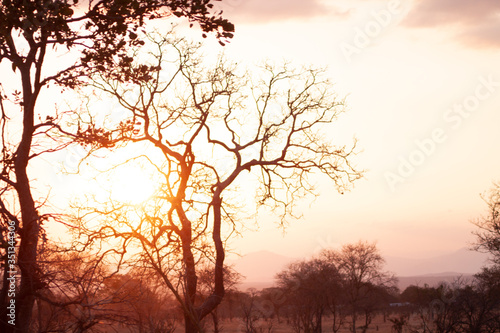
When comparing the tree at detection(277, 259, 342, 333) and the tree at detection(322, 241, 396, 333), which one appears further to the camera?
the tree at detection(322, 241, 396, 333)

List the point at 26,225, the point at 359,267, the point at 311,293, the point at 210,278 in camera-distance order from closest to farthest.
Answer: the point at 26,225 → the point at 210,278 → the point at 311,293 → the point at 359,267

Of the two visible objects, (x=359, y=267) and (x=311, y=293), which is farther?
(x=359, y=267)

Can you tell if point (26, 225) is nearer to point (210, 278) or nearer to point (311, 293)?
point (210, 278)

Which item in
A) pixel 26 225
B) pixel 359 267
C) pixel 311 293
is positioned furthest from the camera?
pixel 359 267

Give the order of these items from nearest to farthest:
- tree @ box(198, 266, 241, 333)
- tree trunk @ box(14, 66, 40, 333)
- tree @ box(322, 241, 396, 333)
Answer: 1. tree trunk @ box(14, 66, 40, 333)
2. tree @ box(198, 266, 241, 333)
3. tree @ box(322, 241, 396, 333)

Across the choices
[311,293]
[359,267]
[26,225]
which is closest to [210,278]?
[26,225]

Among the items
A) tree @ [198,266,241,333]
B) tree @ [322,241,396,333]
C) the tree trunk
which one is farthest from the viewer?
tree @ [322,241,396,333]

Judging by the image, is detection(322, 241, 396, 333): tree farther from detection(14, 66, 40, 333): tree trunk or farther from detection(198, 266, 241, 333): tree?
detection(14, 66, 40, 333): tree trunk

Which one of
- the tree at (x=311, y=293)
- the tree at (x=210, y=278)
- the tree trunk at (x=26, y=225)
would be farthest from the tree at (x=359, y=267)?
the tree trunk at (x=26, y=225)

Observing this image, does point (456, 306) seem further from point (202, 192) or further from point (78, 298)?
point (78, 298)

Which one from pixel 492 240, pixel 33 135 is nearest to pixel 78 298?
pixel 33 135

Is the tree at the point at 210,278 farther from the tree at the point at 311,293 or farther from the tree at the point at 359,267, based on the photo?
the tree at the point at 359,267

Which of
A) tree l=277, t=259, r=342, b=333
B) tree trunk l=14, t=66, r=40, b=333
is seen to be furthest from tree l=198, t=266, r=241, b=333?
tree l=277, t=259, r=342, b=333

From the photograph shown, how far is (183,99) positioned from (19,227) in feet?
31.3
